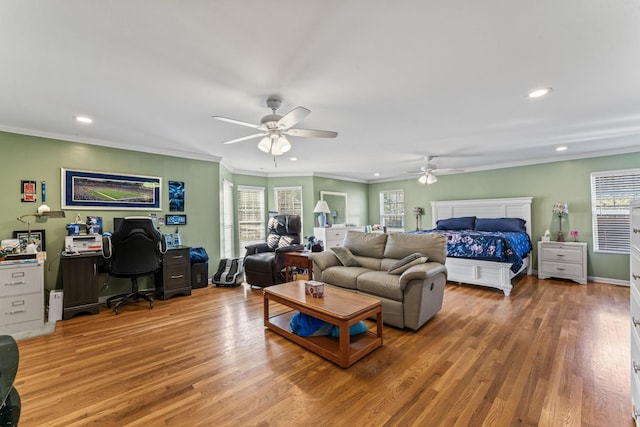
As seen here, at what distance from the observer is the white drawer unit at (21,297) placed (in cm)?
292

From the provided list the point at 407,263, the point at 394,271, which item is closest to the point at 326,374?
the point at 394,271

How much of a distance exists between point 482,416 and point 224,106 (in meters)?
3.21

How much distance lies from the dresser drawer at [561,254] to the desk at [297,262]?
4.43 metres

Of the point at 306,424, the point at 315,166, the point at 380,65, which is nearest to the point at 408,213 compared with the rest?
the point at 315,166

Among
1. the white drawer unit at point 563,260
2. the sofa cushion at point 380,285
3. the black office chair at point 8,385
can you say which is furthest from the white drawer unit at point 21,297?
the white drawer unit at point 563,260

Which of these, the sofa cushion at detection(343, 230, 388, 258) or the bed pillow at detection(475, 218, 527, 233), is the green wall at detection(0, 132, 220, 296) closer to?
the sofa cushion at detection(343, 230, 388, 258)

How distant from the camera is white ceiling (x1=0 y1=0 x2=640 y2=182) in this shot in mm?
1521

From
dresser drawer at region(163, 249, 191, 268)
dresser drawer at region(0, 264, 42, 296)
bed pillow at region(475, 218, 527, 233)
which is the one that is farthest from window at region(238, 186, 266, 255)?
bed pillow at region(475, 218, 527, 233)

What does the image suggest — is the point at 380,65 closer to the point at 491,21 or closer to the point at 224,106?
the point at 491,21

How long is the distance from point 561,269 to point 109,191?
764cm

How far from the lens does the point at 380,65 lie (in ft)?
6.72

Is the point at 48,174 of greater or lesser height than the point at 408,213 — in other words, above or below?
above

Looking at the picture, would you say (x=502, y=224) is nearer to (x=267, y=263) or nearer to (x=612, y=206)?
(x=612, y=206)

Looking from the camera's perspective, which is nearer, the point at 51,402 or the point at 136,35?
the point at 136,35
